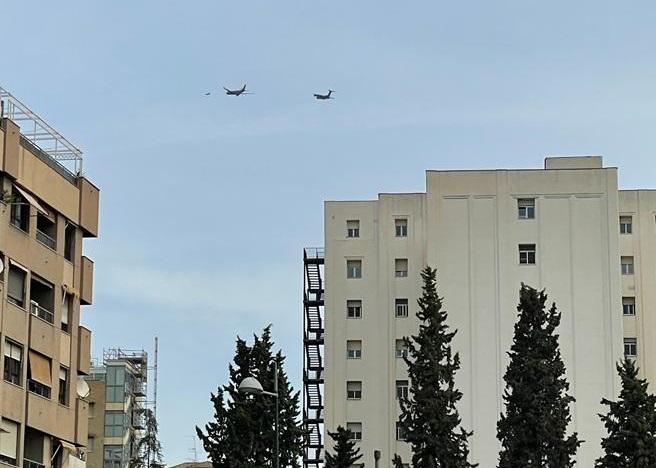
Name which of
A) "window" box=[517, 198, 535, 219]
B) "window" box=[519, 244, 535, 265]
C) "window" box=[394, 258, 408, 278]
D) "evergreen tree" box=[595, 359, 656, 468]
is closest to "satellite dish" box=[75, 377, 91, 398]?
"evergreen tree" box=[595, 359, 656, 468]

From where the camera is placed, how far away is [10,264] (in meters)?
50.8

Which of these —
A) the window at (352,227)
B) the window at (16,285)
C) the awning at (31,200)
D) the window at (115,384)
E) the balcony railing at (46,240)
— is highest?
the window at (352,227)

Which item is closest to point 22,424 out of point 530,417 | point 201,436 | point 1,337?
point 1,337

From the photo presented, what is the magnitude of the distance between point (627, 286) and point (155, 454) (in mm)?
31272

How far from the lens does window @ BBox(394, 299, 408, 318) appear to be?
307 feet

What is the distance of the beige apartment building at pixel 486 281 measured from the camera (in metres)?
89.6

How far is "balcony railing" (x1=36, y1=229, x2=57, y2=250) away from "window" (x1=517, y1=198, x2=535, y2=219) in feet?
140

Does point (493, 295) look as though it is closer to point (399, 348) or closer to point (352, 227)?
point (399, 348)

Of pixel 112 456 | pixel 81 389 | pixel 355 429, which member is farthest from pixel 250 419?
pixel 112 456

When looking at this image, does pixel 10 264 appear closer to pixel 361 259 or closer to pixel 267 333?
pixel 267 333

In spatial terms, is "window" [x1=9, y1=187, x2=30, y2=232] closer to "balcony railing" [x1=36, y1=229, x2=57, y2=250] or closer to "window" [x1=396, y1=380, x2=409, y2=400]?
"balcony railing" [x1=36, y1=229, x2=57, y2=250]

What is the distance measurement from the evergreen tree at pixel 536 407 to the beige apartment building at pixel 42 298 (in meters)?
20.4

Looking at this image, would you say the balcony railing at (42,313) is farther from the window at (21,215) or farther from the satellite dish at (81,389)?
the satellite dish at (81,389)

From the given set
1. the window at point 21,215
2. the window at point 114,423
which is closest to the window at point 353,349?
the window at point 114,423
